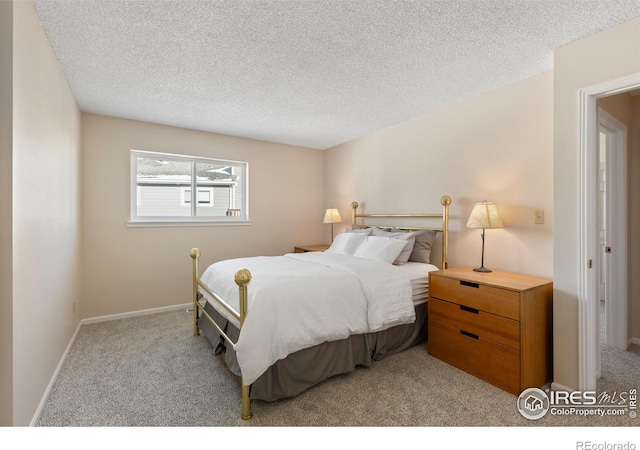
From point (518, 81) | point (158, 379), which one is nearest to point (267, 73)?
point (518, 81)

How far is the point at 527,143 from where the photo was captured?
2.57m

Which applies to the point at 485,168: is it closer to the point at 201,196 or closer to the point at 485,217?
the point at 485,217

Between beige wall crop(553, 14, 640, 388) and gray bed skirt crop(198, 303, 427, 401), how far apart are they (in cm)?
107

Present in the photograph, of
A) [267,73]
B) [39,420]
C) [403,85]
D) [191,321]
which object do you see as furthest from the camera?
[191,321]

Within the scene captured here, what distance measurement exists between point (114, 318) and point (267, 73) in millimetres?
3243

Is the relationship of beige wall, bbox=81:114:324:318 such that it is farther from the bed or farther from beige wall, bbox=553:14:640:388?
beige wall, bbox=553:14:640:388

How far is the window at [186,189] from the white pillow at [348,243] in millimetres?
1547

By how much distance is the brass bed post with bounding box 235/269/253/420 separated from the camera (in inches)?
69.7

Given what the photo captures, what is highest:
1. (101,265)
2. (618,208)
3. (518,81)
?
(518,81)

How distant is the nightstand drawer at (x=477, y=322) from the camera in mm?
2016

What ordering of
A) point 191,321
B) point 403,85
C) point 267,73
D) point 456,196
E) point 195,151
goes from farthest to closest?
point 195,151
point 191,321
point 456,196
point 403,85
point 267,73

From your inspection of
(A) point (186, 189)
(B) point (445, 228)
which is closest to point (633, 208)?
(B) point (445, 228)

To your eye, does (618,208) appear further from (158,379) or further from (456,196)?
(158,379)
